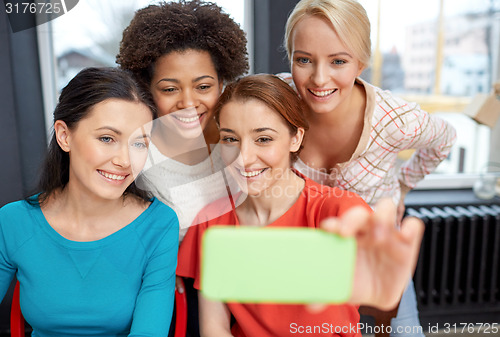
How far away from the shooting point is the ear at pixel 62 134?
83 cm

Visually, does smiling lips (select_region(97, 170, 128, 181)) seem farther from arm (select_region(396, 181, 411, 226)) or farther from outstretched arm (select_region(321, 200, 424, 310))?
arm (select_region(396, 181, 411, 226))

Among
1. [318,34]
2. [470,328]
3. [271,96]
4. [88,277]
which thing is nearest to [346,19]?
[318,34]

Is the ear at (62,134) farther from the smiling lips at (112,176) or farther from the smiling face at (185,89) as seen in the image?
the smiling face at (185,89)

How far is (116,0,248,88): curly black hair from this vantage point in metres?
0.97

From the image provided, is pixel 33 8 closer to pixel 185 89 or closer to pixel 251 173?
pixel 185 89

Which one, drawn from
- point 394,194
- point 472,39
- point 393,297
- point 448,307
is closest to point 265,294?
point 393,297

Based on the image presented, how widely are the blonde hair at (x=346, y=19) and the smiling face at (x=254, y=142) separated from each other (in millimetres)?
248

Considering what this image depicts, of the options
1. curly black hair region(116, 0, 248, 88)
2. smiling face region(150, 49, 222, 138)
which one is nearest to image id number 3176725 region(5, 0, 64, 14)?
curly black hair region(116, 0, 248, 88)

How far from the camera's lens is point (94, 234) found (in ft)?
2.88

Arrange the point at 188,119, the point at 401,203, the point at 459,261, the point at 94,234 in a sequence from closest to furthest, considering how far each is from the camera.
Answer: the point at 94,234 → the point at 188,119 → the point at 401,203 → the point at 459,261

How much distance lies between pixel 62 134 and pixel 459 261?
1.63m

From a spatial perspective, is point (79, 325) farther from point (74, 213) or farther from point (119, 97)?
point (119, 97)

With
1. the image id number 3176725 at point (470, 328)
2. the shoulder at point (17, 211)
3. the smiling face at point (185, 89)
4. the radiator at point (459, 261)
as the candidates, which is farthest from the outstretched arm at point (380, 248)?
the image id number 3176725 at point (470, 328)
